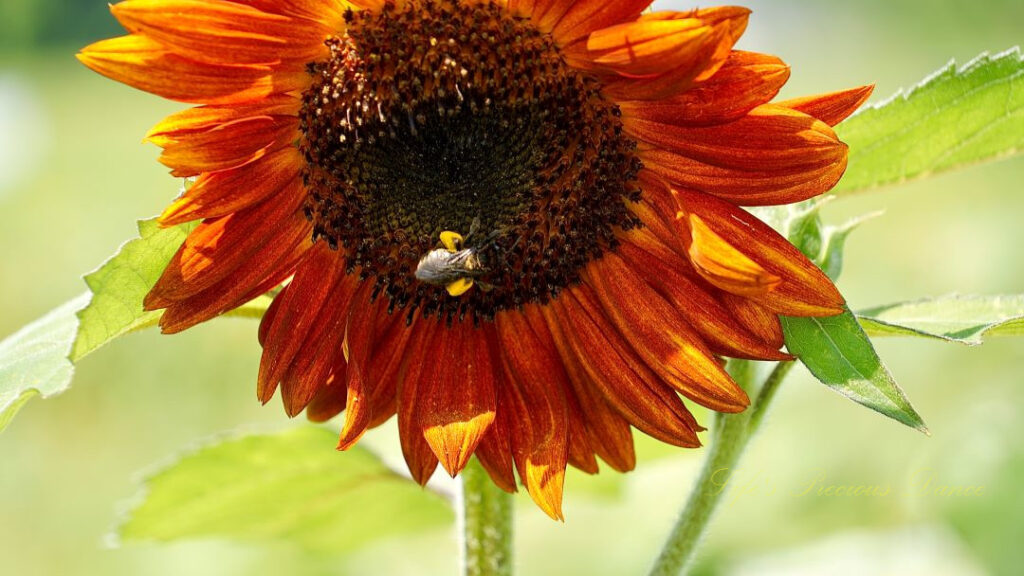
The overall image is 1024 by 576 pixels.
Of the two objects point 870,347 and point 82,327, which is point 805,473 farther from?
point 82,327

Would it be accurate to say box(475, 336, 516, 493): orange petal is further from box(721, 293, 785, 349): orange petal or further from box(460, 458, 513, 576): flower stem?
box(721, 293, 785, 349): orange petal

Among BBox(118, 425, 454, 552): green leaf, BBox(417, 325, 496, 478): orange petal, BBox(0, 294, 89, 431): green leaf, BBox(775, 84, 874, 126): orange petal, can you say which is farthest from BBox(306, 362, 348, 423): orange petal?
BBox(775, 84, 874, 126): orange petal

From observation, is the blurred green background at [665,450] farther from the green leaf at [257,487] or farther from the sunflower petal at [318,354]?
the sunflower petal at [318,354]

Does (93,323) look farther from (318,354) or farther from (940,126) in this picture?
(940,126)

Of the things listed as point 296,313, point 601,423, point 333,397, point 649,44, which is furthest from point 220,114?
point 601,423

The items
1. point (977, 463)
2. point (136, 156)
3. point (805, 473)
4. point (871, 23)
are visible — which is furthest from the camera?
point (871, 23)

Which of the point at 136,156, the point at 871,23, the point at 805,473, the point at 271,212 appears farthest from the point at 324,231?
the point at 871,23
